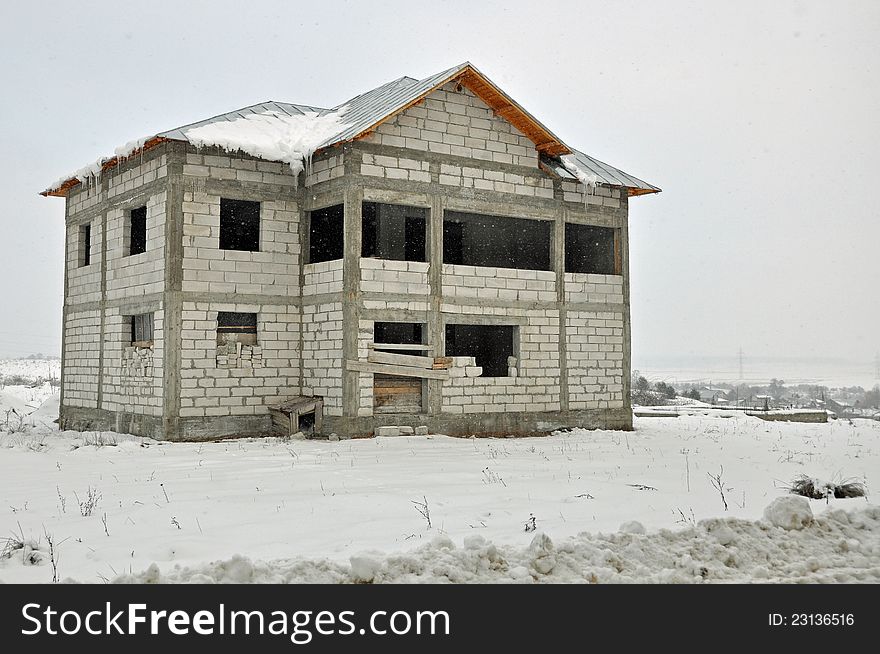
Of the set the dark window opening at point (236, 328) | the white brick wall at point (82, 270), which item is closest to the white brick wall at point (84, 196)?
the white brick wall at point (82, 270)

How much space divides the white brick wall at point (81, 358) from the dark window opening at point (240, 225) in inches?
143

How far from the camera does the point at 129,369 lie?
738 inches

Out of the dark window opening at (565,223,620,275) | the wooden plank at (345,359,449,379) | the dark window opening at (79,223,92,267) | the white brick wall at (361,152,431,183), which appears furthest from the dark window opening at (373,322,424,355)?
the dark window opening at (79,223,92,267)

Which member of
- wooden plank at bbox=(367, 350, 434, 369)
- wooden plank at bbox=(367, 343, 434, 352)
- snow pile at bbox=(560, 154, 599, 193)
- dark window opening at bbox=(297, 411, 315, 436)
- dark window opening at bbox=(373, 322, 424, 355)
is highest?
snow pile at bbox=(560, 154, 599, 193)

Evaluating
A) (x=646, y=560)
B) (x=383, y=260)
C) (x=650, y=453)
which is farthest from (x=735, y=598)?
(x=383, y=260)

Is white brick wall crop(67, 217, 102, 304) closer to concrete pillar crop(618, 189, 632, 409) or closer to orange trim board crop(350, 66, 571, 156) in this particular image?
orange trim board crop(350, 66, 571, 156)

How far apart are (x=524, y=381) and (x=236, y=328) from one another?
6.05m

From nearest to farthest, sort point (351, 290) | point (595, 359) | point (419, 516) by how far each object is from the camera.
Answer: point (419, 516) < point (351, 290) < point (595, 359)

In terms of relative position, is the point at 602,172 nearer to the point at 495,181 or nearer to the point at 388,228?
the point at 495,181

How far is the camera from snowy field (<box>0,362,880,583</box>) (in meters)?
6.97

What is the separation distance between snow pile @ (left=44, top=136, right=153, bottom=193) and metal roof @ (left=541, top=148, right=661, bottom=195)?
8.40 m

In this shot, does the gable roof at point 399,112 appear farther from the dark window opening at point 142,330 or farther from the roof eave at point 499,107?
the dark window opening at point 142,330

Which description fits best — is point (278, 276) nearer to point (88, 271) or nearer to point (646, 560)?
point (88, 271)

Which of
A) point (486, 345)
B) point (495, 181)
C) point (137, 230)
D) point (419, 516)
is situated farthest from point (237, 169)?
point (419, 516)
